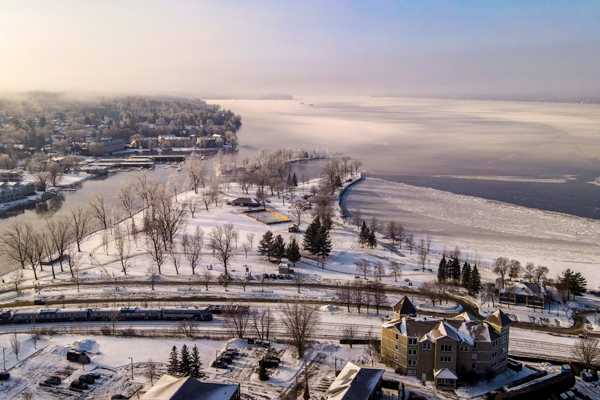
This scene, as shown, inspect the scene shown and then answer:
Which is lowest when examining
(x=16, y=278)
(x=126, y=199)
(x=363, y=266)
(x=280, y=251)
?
(x=16, y=278)

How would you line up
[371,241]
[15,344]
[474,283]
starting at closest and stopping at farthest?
1. [15,344]
2. [474,283]
3. [371,241]

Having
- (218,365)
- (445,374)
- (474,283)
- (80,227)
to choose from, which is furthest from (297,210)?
(445,374)

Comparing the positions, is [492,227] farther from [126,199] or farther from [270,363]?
[126,199]

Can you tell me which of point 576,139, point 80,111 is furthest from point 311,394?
point 80,111

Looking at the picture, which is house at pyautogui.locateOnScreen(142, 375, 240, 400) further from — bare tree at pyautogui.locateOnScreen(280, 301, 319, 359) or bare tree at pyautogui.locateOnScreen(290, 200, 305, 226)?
bare tree at pyautogui.locateOnScreen(290, 200, 305, 226)

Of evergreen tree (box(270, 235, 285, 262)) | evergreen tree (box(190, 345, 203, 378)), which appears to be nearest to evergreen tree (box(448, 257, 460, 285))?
evergreen tree (box(270, 235, 285, 262))

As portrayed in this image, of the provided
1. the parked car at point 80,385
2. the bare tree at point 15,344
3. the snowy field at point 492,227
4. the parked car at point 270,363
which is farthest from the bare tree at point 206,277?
the snowy field at point 492,227

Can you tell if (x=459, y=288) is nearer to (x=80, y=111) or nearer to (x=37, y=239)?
(x=37, y=239)
